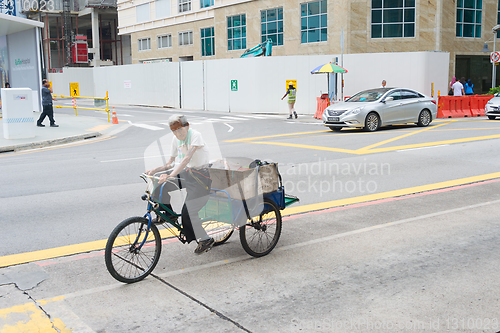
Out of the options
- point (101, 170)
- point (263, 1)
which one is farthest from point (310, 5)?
point (101, 170)

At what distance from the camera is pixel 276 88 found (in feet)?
94.1

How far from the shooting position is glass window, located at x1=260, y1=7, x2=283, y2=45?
38750 mm

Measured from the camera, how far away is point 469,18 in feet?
115

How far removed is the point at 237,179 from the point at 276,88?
23759mm

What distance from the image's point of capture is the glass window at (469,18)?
34656 millimetres

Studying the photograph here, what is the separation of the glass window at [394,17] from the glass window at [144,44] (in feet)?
102

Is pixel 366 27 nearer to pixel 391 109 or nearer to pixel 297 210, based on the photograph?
pixel 391 109

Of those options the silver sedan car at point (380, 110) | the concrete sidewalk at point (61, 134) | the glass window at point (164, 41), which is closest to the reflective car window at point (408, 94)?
the silver sedan car at point (380, 110)

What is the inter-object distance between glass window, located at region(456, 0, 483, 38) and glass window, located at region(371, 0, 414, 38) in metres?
3.73

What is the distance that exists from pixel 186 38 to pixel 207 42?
4.09 m

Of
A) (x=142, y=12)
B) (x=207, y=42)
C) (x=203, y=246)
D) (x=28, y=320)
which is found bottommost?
(x=28, y=320)

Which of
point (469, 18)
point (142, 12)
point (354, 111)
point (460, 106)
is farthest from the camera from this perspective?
point (142, 12)

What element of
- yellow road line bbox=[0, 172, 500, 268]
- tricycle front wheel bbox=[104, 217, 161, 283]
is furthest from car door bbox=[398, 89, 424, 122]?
tricycle front wheel bbox=[104, 217, 161, 283]

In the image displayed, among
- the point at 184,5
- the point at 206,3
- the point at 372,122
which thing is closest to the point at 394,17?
the point at 372,122
